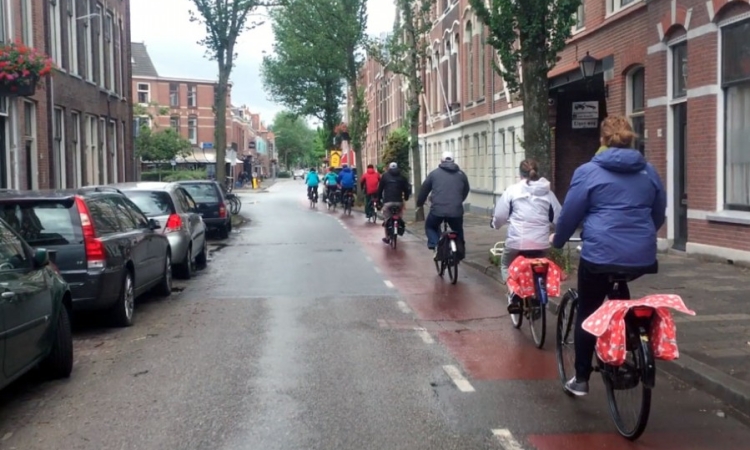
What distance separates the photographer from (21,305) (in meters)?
6.51

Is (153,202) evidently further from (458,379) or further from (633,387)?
(633,387)

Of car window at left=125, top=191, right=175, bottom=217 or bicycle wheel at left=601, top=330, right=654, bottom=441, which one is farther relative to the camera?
car window at left=125, top=191, right=175, bottom=217

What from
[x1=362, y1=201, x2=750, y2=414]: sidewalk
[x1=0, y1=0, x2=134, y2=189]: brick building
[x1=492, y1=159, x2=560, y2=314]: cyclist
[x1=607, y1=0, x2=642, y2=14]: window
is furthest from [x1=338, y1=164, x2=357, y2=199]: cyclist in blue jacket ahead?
[x1=492, y1=159, x2=560, y2=314]: cyclist

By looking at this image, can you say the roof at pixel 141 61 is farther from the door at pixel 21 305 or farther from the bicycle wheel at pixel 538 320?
the door at pixel 21 305

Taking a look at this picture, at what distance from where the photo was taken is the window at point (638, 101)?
1764 cm

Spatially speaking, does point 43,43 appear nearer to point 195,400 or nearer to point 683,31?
point 683,31

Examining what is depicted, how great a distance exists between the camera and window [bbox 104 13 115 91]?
33250 mm

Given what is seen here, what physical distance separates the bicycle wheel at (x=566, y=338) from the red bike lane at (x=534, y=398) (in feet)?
0.59

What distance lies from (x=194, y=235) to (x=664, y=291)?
8184mm

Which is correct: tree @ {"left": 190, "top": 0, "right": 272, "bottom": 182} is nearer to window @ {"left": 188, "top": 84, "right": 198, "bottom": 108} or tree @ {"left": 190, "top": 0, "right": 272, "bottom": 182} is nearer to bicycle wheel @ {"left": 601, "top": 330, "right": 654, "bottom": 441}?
bicycle wheel @ {"left": 601, "top": 330, "right": 654, "bottom": 441}

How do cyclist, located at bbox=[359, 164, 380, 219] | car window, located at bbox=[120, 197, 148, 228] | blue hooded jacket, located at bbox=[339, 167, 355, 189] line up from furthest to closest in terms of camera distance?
blue hooded jacket, located at bbox=[339, 167, 355, 189]
cyclist, located at bbox=[359, 164, 380, 219]
car window, located at bbox=[120, 197, 148, 228]

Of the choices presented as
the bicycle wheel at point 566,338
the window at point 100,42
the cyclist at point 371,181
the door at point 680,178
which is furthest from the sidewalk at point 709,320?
the window at point 100,42

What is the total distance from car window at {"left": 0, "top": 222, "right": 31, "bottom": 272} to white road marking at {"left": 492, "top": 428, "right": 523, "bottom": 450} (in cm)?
364

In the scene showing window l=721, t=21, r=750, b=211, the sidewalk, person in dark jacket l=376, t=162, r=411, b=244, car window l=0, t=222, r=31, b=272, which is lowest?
the sidewalk
